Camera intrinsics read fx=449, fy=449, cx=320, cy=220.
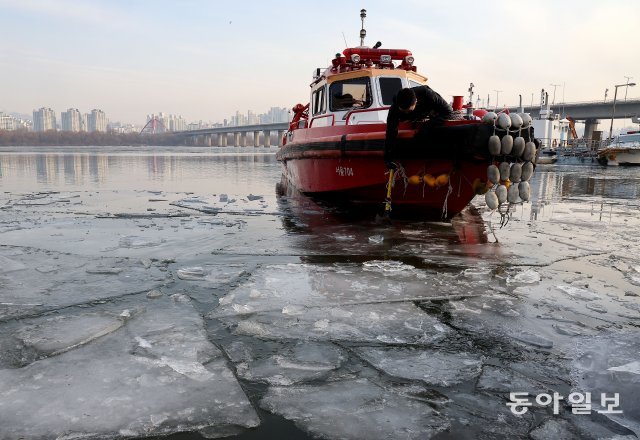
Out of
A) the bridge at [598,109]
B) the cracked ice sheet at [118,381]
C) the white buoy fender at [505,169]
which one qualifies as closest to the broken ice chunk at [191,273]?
the cracked ice sheet at [118,381]

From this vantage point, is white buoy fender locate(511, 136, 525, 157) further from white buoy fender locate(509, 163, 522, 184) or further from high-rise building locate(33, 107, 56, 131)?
high-rise building locate(33, 107, 56, 131)

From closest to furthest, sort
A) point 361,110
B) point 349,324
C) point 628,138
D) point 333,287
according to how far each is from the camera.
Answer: point 349,324, point 333,287, point 361,110, point 628,138

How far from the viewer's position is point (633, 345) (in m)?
2.31

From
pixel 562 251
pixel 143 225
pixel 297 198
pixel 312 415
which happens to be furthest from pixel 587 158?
pixel 312 415

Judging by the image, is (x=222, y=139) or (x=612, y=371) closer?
(x=612, y=371)

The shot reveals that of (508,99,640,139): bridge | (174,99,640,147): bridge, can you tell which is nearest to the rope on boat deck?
(174,99,640,147): bridge

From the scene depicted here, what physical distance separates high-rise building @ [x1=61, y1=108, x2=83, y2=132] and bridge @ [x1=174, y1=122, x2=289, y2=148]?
117 m

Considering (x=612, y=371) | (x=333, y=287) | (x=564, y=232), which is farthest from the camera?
(x=564, y=232)

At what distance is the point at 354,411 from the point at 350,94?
6162mm

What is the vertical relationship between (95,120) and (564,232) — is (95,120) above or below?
above

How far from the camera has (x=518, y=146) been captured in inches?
187

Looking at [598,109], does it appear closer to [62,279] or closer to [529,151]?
[529,151]

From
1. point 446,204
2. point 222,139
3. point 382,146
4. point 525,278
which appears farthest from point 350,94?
point 222,139

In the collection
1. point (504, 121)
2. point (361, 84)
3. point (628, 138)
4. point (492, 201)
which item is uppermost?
point (628, 138)
